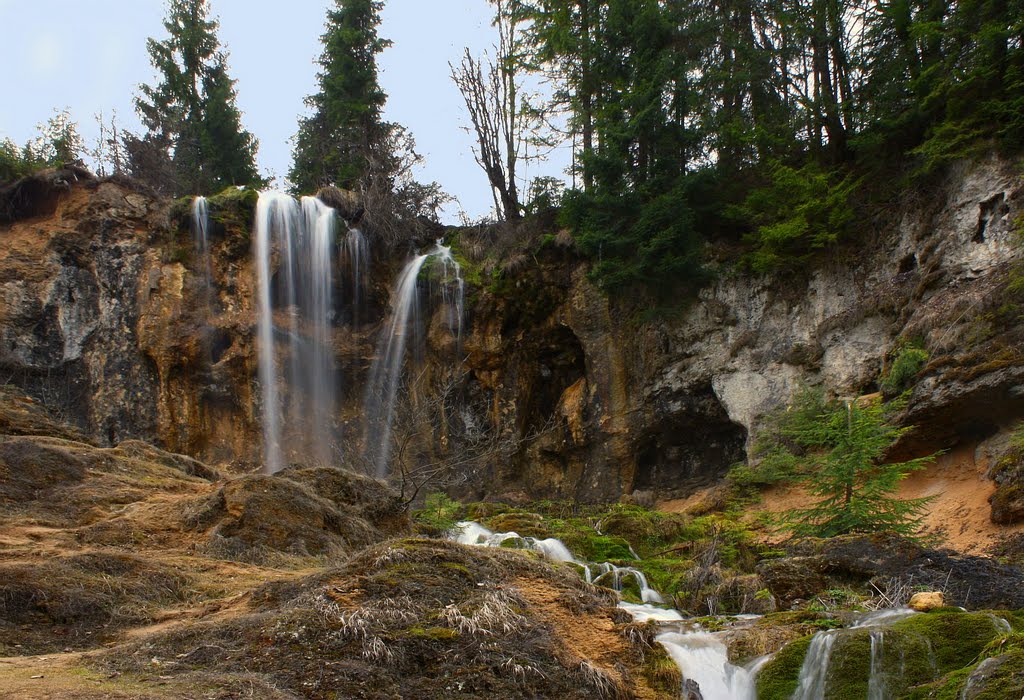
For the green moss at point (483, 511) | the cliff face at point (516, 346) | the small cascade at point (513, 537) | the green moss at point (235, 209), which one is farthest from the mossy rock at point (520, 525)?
the green moss at point (235, 209)

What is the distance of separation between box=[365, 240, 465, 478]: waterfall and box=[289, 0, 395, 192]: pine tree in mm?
4787

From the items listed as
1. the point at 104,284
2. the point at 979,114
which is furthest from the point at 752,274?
the point at 104,284

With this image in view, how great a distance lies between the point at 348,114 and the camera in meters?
28.8

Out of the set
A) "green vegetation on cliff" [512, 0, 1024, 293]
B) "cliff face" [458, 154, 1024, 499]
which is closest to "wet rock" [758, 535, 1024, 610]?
"cliff face" [458, 154, 1024, 499]

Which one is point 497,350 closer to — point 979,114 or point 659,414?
point 659,414

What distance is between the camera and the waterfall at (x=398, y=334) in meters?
23.4

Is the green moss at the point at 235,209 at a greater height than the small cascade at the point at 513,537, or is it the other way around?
the green moss at the point at 235,209

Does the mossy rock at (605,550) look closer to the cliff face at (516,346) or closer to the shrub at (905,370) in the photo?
the shrub at (905,370)

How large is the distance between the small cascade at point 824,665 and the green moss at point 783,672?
44mm

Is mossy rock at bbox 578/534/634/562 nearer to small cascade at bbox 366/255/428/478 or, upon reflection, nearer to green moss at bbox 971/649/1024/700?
green moss at bbox 971/649/1024/700

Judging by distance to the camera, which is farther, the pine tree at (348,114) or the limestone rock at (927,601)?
the pine tree at (348,114)

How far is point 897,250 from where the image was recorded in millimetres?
→ 18875

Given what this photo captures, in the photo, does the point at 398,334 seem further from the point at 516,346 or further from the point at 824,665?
the point at 824,665

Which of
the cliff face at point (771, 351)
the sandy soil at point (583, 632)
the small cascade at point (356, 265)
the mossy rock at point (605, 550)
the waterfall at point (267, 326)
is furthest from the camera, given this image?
the small cascade at point (356, 265)
